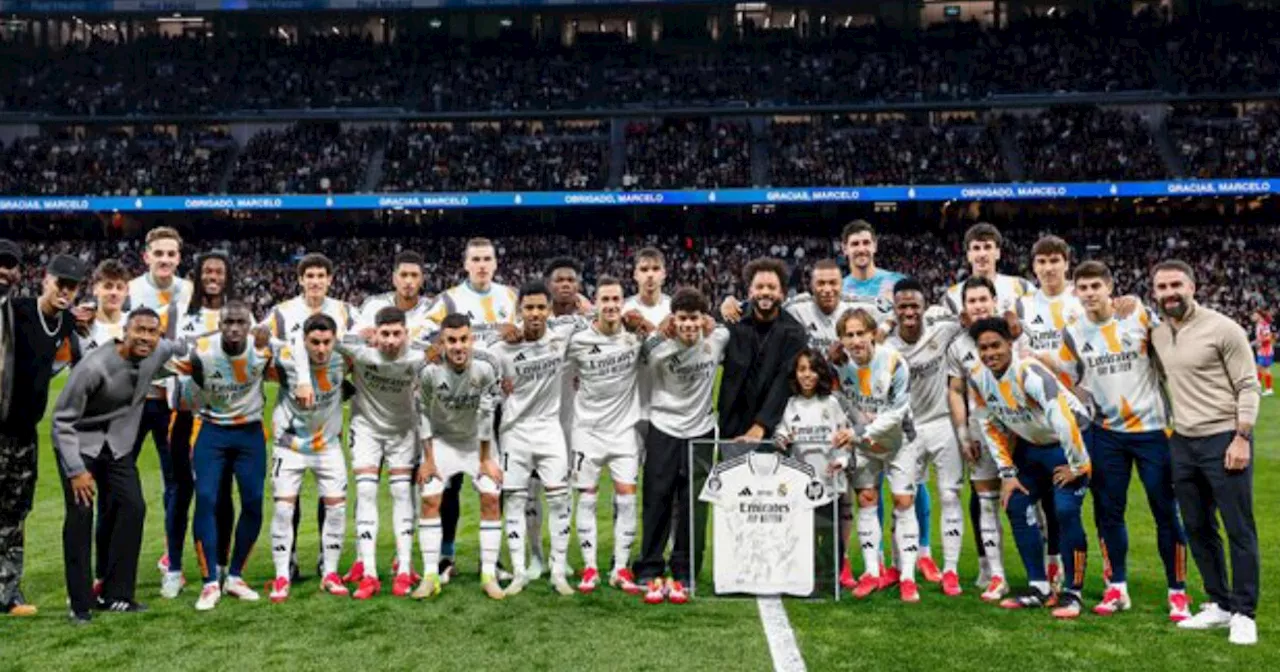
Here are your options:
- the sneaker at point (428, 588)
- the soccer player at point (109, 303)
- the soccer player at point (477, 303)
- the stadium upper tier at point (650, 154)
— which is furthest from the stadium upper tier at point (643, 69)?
the sneaker at point (428, 588)

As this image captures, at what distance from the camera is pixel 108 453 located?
22.1ft

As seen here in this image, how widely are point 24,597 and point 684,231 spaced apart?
→ 124ft

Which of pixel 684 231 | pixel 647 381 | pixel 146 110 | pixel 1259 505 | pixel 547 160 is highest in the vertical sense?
pixel 146 110

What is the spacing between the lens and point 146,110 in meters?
48.0

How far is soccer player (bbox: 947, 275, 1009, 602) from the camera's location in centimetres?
707

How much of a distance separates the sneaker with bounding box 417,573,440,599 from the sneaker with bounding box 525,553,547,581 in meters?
0.72

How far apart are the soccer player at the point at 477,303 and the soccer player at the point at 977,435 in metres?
3.18

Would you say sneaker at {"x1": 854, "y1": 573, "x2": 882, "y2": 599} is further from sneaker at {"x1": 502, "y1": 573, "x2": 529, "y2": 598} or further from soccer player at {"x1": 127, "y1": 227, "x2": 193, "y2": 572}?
soccer player at {"x1": 127, "y1": 227, "x2": 193, "y2": 572}

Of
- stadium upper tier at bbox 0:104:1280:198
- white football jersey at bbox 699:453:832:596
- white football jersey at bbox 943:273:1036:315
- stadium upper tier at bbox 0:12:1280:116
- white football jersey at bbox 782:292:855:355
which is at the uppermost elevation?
stadium upper tier at bbox 0:12:1280:116

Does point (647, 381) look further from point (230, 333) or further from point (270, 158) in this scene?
point (270, 158)

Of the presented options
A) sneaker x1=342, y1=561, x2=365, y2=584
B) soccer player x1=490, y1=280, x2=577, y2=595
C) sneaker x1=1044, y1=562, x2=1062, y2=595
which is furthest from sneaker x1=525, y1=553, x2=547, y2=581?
sneaker x1=1044, y1=562, x2=1062, y2=595

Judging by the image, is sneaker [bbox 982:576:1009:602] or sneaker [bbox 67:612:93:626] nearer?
sneaker [bbox 67:612:93:626]

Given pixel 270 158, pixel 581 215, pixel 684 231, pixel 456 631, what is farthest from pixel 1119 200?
pixel 456 631

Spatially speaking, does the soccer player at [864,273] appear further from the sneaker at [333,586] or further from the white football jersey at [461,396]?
the sneaker at [333,586]
